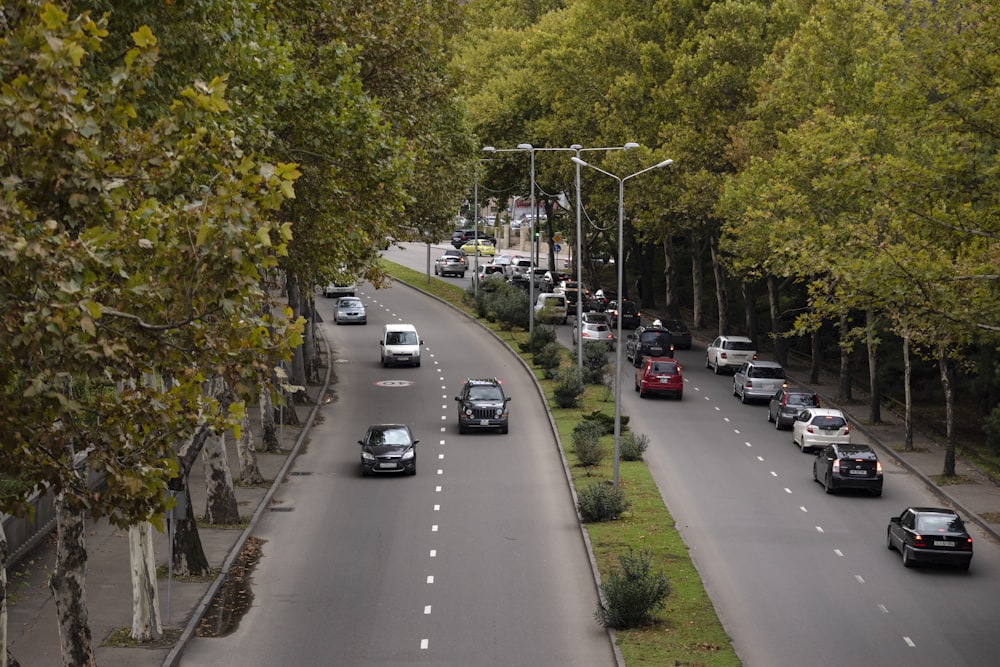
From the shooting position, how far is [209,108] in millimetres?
12617

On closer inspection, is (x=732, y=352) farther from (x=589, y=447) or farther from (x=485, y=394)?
(x=589, y=447)

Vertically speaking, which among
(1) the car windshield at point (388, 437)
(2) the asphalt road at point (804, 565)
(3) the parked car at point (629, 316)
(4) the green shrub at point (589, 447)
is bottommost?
(2) the asphalt road at point (804, 565)

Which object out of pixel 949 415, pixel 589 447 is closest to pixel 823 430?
pixel 949 415

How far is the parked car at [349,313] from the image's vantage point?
236 ft

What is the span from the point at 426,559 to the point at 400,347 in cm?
2912

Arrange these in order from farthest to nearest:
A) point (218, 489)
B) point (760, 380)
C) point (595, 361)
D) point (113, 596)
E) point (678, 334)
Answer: point (678, 334) → point (595, 361) → point (760, 380) → point (218, 489) → point (113, 596)

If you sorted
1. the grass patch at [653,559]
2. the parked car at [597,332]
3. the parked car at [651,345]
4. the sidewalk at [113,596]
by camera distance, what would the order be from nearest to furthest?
the sidewalk at [113,596] → the grass patch at [653,559] → the parked car at [651,345] → the parked car at [597,332]

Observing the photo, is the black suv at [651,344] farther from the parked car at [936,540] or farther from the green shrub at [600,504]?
the parked car at [936,540]

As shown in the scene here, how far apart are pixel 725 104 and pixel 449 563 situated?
35109mm

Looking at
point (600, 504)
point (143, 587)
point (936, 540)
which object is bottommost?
point (936, 540)

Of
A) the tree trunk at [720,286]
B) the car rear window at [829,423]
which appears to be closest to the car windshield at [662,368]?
the car rear window at [829,423]

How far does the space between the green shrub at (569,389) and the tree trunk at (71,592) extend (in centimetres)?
2964

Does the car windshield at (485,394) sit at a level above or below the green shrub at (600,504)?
above

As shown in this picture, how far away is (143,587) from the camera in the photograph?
73.8 feet
